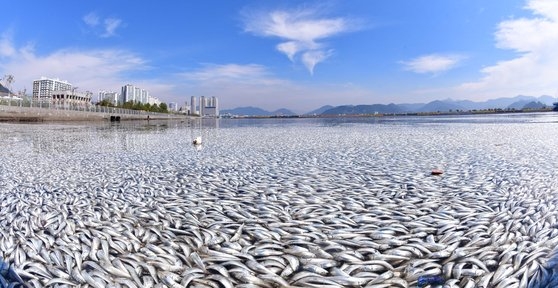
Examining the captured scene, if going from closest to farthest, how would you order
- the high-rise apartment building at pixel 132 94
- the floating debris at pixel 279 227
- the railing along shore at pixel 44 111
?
the floating debris at pixel 279 227 < the railing along shore at pixel 44 111 < the high-rise apartment building at pixel 132 94

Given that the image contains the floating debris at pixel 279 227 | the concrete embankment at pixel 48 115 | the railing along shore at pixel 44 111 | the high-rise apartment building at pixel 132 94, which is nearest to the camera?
the floating debris at pixel 279 227

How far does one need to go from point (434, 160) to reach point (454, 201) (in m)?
3.95

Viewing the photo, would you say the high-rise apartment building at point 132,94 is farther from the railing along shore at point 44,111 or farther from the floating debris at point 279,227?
the floating debris at point 279,227

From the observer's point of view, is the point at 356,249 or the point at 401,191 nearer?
the point at 356,249

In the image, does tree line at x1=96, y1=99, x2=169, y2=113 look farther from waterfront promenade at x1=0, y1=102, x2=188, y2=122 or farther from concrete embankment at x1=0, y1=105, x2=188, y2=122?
concrete embankment at x1=0, y1=105, x2=188, y2=122

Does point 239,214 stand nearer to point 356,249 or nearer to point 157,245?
point 157,245

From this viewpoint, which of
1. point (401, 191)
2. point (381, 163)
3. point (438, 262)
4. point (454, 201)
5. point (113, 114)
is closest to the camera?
point (438, 262)

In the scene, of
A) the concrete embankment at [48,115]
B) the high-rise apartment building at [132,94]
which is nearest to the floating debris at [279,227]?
the concrete embankment at [48,115]

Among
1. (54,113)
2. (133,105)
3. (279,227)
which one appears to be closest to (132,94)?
(133,105)

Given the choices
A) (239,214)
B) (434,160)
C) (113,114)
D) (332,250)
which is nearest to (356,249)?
(332,250)

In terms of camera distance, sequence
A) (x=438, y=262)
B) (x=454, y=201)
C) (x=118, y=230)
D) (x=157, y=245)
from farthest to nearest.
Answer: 1. (x=454, y=201)
2. (x=118, y=230)
3. (x=157, y=245)
4. (x=438, y=262)

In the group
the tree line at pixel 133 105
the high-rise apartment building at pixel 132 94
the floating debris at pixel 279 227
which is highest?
the high-rise apartment building at pixel 132 94

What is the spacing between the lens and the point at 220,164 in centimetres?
769

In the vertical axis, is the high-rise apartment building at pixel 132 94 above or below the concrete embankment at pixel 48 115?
above
